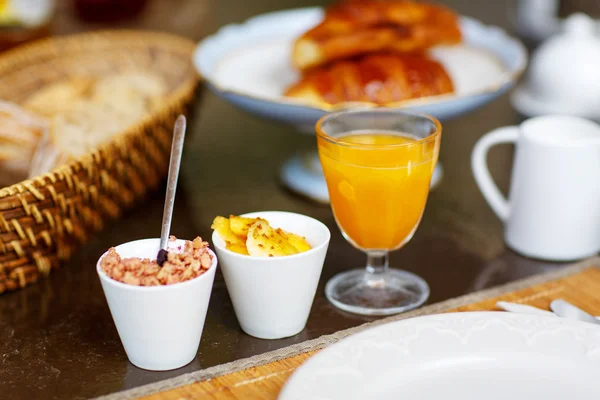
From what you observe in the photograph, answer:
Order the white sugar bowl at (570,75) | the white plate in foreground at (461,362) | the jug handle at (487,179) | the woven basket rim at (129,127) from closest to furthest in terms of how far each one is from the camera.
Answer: the white plate in foreground at (461,362) < the woven basket rim at (129,127) < the jug handle at (487,179) < the white sugar bowl at (570,75)

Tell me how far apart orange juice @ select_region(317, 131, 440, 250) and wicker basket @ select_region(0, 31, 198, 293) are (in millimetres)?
310

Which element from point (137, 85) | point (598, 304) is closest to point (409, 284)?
point (598, 304)

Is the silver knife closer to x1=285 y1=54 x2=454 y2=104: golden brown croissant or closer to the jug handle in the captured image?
the jug handle

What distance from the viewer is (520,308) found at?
2.79 feet

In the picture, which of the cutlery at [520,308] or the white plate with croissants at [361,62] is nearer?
the cutlery at [520,308]

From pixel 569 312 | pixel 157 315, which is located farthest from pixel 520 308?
pixel 157 315

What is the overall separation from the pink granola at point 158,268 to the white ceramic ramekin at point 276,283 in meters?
0.04

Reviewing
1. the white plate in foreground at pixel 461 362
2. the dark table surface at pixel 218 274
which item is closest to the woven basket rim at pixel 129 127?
the dark table surface at pixel 218 274

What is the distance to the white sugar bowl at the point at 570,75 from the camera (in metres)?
1.28

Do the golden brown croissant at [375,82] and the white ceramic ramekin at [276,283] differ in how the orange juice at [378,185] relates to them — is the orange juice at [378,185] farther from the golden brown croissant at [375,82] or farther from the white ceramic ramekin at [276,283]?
the golden brown croissant at [375,82]

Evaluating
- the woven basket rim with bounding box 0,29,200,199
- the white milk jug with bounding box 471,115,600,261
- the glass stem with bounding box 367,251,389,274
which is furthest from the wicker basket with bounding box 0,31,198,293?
the white milk jug with bounding box 471,115,600,261

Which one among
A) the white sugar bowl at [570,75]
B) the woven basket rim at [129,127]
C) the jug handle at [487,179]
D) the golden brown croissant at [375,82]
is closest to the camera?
the woven basket rim at [129,127]

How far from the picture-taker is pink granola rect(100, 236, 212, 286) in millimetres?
733

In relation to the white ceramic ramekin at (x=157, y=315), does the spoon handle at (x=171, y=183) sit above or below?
above
